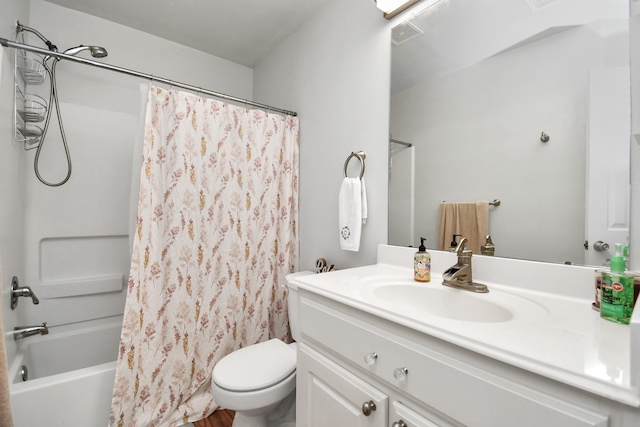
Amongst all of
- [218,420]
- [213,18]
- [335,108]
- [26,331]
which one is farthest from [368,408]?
[213,18]

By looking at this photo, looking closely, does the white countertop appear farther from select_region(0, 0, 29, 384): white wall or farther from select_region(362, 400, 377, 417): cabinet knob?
select_region(0, 0, 29, 384): white wall

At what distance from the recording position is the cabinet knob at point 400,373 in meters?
0.70

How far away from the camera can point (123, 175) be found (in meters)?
2.05

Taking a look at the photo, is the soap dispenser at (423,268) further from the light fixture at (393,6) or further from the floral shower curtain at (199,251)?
the light fixture at (393,6)

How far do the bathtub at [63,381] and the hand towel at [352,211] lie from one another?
1359 millimetres

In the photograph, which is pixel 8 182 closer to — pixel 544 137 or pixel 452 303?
pixel 452 303

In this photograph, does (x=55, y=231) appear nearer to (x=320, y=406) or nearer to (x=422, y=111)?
(x=320, y=406)

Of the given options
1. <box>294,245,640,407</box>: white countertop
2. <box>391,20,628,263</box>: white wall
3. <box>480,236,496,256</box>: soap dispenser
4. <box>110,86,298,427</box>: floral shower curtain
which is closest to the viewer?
<box>294,245,640,407</box>: white countertop

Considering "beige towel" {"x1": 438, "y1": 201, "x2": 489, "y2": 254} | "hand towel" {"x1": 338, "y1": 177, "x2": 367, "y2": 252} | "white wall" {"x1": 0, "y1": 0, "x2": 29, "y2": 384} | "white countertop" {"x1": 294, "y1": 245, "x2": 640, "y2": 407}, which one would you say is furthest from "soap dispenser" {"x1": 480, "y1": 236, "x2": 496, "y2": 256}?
"white wall" {"x1": 0, "y1": 0, "x2": 29, "y2": 384}

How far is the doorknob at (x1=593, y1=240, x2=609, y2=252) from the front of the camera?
86 cm

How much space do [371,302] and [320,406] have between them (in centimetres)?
46

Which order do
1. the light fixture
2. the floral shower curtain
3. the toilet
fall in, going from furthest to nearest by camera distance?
the floral shower curtain → the light fixture → the toilet

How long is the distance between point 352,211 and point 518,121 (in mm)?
807

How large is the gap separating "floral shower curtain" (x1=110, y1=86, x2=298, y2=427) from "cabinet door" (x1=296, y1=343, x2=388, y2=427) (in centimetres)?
86
